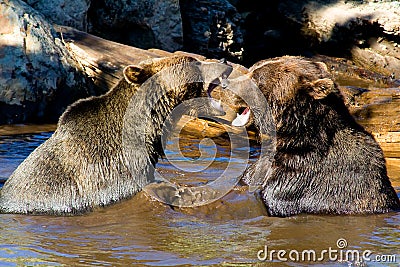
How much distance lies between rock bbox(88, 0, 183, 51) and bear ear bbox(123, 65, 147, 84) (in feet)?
23.9

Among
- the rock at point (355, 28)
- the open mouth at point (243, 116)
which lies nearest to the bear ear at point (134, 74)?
the open mouth at point (243, 116)

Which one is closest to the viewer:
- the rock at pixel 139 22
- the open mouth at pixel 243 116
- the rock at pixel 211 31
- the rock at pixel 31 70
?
the open mouth at pixel 243 116

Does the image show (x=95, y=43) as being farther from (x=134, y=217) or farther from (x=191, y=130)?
(x=134, y=217)

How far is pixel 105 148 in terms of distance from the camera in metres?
6.96

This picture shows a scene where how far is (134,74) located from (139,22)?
7.65 meters

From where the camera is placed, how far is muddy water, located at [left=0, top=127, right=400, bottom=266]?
5559mm

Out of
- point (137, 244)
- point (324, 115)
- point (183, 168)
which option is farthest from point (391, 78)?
point (137, 244)

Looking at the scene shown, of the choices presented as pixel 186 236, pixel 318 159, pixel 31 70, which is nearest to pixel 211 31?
pixel 31 70

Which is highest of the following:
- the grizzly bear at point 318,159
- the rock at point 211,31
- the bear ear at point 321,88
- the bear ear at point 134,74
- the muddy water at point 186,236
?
the rock at point 211,31

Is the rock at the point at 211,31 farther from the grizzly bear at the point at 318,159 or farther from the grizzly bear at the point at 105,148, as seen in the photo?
the grizzly bear at the point at 318,159

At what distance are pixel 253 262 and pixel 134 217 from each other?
1.67 metres

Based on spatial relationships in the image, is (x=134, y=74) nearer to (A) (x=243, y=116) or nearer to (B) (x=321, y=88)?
(A) (x=243, y=116)

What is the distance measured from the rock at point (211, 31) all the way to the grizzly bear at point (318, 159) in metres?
8.70

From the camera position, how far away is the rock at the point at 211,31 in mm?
15391
